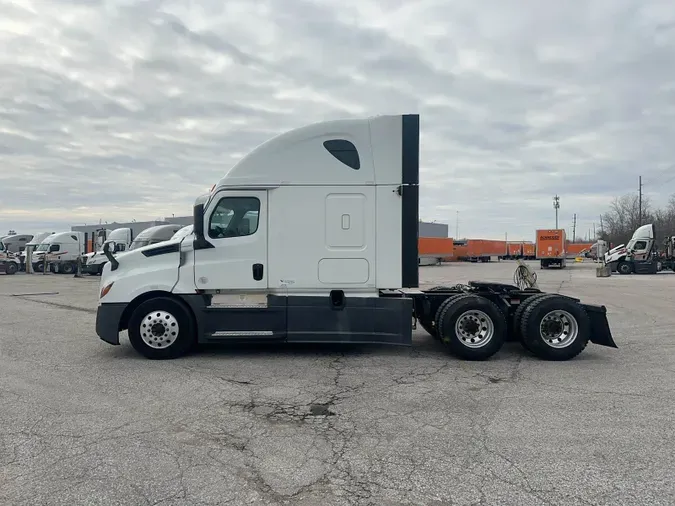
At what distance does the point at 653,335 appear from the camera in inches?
393

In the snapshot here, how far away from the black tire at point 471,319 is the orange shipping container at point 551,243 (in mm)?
39746

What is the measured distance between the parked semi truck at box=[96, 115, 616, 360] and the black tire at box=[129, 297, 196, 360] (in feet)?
0.05

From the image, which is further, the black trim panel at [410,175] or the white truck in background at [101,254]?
the white truck in background at [101,254]

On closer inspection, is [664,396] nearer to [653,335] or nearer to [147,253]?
[653,335]

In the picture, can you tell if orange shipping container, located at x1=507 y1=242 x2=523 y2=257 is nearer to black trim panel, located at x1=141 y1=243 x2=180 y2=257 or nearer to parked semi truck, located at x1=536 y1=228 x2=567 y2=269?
parked semi truck, located at x1=536 y1=228 x2=567 y2=269

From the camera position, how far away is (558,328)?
305 inches

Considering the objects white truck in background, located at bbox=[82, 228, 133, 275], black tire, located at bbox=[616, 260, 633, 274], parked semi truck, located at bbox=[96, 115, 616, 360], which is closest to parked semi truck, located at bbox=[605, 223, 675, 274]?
black tire, located at bbox=[616, 260, 633, 274]

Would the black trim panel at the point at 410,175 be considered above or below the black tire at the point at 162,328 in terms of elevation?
above

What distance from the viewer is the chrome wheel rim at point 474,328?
25.0 ft

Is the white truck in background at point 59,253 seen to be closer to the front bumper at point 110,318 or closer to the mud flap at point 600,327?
the front bumper at point 110,318

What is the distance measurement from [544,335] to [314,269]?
3667 mm

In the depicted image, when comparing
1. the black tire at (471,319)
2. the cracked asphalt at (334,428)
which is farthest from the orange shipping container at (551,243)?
the black tire at (471,319)

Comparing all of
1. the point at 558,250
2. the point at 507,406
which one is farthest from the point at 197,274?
the point at 558,250

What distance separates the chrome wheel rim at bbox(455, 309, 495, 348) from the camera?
7.61 m
